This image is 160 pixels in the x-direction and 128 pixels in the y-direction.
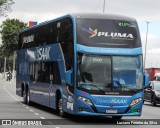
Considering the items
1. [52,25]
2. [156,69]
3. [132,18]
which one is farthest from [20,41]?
[156,69]

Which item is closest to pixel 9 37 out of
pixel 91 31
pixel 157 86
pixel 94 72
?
pixel 157 86

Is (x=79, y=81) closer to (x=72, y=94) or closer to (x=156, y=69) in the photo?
(x=72, y=94)

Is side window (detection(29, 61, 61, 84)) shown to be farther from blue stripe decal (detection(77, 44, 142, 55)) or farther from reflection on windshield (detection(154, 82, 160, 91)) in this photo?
reflection on windshield (detection(154, 82, 160, 91))

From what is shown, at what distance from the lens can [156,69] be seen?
59281 mm

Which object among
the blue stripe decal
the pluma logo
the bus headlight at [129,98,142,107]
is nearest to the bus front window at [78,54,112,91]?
the blue stripe decal

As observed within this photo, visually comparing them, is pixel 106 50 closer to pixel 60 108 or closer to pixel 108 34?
pixel 108 34

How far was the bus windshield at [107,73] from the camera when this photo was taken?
15781mm

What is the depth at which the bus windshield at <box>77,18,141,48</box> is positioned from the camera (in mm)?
16172

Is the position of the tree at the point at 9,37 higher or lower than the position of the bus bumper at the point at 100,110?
higher

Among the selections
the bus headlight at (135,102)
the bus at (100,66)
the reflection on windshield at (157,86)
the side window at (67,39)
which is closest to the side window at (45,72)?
the bus at (100,66)

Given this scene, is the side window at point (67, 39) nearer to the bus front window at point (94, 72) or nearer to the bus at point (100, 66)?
the bus at point (100, 66)

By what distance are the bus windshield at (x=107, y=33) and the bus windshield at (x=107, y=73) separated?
1.62 feet

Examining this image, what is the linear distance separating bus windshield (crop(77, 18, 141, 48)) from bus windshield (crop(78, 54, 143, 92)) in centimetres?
50

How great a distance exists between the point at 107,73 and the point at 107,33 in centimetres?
140
